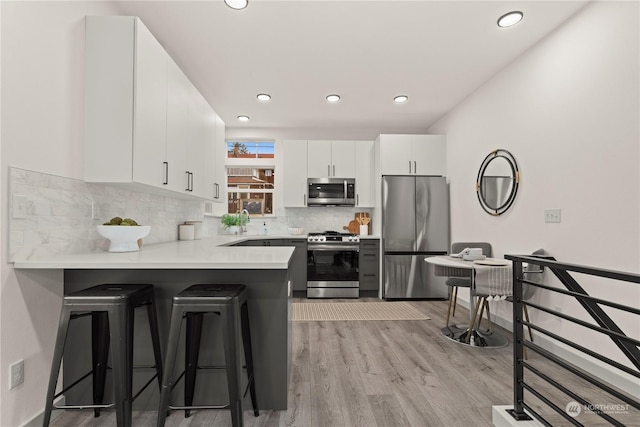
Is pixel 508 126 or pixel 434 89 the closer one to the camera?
pixel 508 126

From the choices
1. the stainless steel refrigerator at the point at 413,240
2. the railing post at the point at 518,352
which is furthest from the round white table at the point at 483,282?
the stainless steel refrigerator at the point at 413,240

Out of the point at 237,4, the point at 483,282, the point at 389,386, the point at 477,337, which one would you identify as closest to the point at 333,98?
the point at 237,4

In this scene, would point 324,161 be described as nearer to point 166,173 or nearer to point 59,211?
point 166,173

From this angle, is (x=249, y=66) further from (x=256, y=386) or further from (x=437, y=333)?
(x=437, y=333)

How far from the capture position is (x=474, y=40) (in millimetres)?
2846

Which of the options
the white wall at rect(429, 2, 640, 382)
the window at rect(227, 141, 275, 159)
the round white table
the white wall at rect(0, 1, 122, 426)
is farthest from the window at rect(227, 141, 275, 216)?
the white wall at rect(0, 1, 122, 426)

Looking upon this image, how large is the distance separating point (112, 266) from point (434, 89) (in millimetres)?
3734

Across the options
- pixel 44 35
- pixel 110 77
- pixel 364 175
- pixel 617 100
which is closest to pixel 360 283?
pixel 364 175

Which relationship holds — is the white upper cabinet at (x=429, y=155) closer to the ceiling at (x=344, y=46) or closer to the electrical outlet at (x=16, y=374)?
the ceiling at (x=344, y=46)

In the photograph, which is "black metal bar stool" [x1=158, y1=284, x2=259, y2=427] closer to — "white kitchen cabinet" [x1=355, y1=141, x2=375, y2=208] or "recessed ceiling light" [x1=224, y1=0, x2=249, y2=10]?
"recessed ceiling light" [x1=224, y1=0, x2=249, y2=10]

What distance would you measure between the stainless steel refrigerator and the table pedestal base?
4.32 feet

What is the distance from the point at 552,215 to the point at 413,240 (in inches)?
79.9

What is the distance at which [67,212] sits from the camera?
191 cm

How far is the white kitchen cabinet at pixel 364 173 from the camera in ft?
16.9
